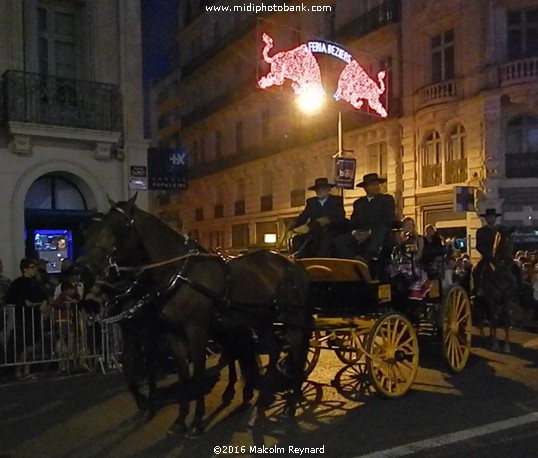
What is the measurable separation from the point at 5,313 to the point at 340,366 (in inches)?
187

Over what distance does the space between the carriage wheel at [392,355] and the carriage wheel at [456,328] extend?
3.03 ft

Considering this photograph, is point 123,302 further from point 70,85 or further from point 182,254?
point 70,85

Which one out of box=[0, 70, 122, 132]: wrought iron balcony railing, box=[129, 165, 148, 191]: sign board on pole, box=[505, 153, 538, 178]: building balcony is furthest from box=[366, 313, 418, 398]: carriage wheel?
box=[505, 153, 538, 178]: building balcony

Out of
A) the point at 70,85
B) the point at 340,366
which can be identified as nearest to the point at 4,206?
the point at 70,85

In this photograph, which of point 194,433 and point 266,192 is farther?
point 266,192

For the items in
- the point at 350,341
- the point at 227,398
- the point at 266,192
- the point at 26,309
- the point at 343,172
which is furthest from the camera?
the point at 266,192

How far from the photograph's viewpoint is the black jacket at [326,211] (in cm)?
821

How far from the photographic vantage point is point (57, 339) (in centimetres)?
1009

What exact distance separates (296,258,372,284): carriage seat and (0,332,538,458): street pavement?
4.38 ft

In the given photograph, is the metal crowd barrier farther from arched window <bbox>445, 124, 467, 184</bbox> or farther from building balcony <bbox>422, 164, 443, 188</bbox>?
building balcony <bbox>422, 164, 443, 188</bbox>

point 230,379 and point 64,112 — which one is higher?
point 64,112

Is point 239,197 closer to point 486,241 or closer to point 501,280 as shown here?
→ point 486,241

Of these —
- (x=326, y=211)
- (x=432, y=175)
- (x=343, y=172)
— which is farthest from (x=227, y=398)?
(x=432, y=175)

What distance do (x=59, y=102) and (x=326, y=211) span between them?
7.22 metres
